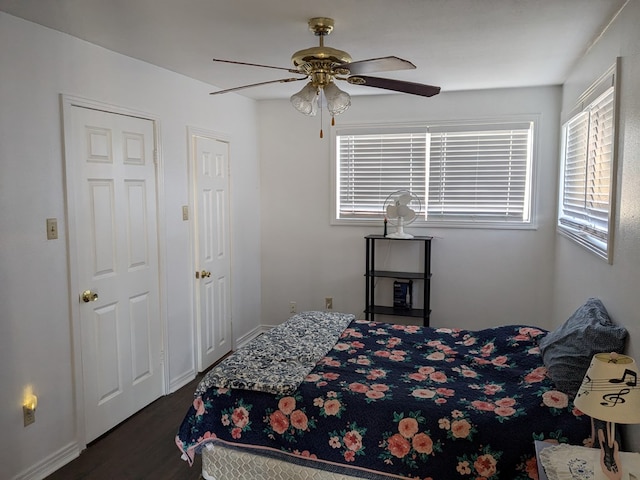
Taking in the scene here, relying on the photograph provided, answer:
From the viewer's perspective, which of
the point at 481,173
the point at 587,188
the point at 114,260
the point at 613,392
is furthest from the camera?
the point at 481,173

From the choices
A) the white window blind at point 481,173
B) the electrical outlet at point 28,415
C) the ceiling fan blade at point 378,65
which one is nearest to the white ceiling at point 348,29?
the ceiling fan blade at point 378,65

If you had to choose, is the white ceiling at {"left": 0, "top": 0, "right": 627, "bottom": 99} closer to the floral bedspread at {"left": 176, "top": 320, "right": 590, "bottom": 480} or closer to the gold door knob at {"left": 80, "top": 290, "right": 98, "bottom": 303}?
the gold door knob at {"left": 80, "top": 290, "right": 98, "bottom": 303}

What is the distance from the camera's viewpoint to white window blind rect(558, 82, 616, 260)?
2.44m

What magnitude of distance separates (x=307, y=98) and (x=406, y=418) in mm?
1665

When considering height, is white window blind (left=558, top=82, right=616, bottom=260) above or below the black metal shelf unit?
above

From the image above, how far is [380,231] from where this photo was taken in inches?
183

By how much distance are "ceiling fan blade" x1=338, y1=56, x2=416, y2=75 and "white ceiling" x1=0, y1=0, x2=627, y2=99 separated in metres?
0.30

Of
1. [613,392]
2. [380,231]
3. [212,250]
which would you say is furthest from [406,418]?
[380,231]

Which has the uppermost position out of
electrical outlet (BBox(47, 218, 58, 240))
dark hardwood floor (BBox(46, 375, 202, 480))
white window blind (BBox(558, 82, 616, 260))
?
white window blind (BBox(558, 82, 616, 260))

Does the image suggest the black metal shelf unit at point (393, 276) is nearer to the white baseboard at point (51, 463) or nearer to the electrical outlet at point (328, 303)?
the electrical outlet at point (328, 303)

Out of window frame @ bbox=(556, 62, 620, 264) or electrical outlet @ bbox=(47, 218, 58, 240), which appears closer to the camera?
window frame @ bbox=(556, 62, 620, 264)

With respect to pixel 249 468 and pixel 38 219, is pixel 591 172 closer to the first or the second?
pixel 249 468

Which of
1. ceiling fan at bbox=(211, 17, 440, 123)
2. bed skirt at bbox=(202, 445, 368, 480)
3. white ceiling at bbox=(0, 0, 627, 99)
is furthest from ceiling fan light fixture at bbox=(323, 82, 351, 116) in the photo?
bed skirt at bbox=(202, 445, 368, 480)

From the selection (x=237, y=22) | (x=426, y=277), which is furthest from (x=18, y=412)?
(x=426, y=277)
